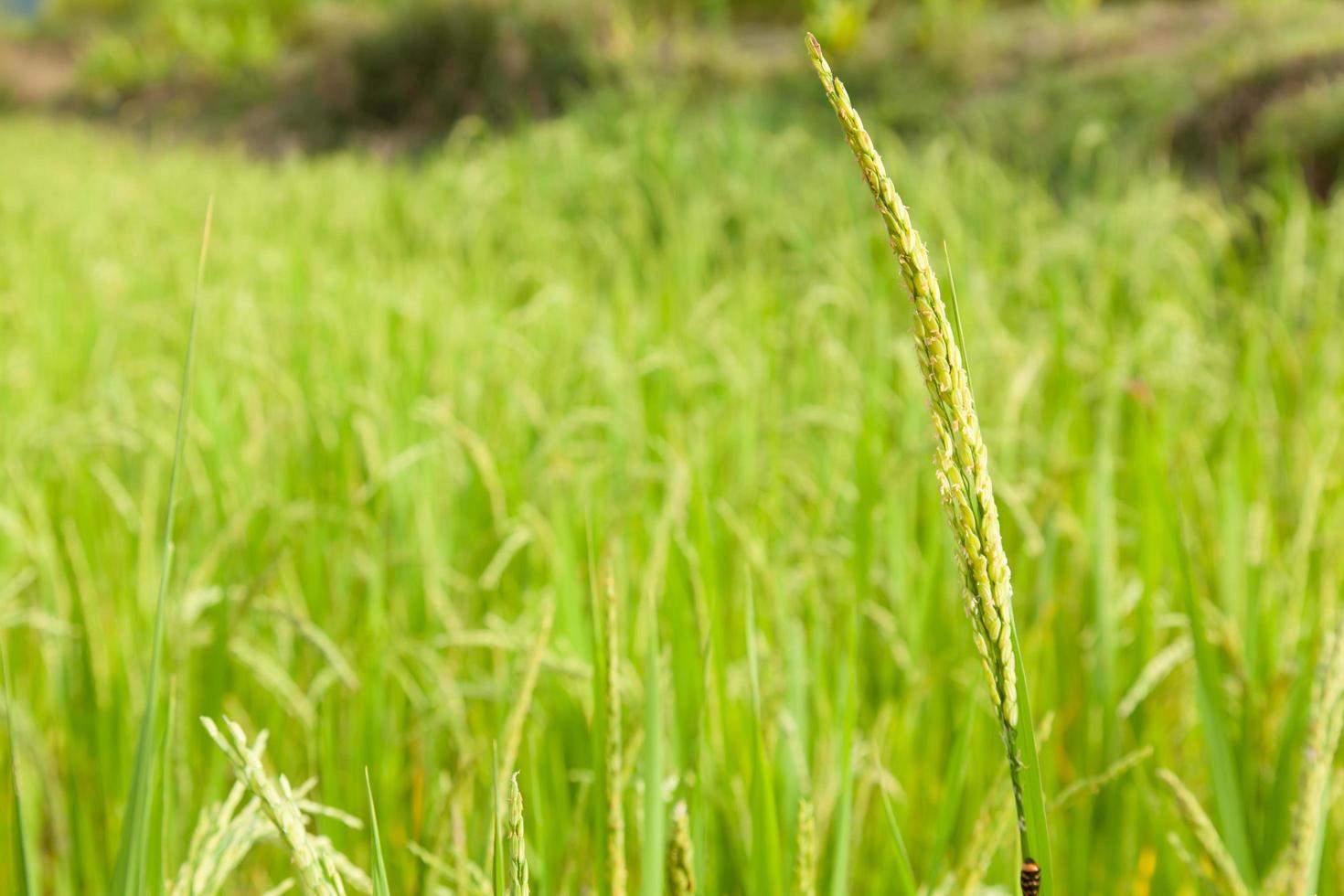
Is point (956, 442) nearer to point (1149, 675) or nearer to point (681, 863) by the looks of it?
point (681, 863)

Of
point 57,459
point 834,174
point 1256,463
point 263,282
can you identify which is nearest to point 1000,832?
point 1256,463

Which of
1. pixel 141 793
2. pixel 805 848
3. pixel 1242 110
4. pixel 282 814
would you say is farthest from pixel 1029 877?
pixel 1242 110

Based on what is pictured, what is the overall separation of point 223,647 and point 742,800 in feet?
2.06

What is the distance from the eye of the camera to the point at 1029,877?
0.43m

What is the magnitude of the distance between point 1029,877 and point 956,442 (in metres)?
0.19

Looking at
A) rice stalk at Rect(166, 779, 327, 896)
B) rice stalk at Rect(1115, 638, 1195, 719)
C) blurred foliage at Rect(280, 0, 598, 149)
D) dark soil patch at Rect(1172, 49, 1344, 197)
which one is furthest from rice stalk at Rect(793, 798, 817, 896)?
blurred foliage at Rect(280, 0, 598, 149)

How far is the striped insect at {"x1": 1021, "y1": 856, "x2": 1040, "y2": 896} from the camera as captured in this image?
1.39 feet

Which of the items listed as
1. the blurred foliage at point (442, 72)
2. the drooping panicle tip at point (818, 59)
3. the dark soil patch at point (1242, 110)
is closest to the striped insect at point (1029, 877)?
the drooping panicle tip at point (818, 59)

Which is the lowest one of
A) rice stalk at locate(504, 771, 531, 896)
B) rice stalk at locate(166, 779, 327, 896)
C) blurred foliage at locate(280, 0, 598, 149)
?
rice stalk at locate(166, 779, 327, 896)

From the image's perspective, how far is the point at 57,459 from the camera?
1940 millimetres

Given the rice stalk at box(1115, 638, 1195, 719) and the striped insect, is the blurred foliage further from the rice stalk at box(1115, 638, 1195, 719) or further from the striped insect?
the striped insect

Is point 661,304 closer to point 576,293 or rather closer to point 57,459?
point 576,293

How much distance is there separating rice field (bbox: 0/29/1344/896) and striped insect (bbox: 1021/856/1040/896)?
8cm

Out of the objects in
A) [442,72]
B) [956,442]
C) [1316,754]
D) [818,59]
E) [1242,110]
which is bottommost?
[1316,754]
